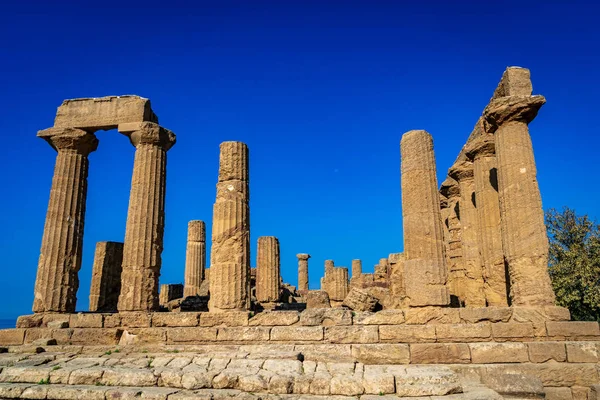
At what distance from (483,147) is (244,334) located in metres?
9.76

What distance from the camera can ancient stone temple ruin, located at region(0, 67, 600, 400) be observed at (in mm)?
8312

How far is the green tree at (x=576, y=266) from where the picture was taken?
19734 mm

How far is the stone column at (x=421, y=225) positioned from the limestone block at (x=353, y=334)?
134 cm

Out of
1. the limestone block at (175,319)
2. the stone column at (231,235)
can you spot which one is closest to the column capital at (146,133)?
the stone column at (231,235)

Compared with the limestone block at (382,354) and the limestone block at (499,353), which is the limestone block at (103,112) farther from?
the limestone block at (499,353)

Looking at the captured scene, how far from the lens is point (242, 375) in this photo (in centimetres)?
830

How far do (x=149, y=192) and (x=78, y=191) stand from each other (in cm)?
292

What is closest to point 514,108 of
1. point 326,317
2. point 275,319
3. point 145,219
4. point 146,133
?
point 326,317

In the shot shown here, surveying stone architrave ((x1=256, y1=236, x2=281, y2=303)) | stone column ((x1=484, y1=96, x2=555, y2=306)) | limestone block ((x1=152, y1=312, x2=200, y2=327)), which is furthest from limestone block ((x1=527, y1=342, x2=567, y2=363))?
stone architrave ((x1=256, y1=236, x2=281, y2=303))

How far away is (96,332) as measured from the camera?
489 inches

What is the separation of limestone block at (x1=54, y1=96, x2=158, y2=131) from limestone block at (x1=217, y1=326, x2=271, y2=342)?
758cm

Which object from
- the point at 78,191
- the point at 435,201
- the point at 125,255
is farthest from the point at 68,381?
the point at 435,201

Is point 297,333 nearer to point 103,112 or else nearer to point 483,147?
point 483,147

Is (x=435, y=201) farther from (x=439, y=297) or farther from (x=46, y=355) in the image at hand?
(x=46, y=355)
